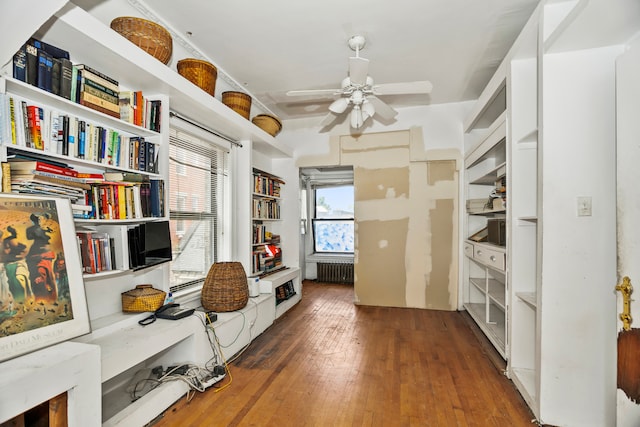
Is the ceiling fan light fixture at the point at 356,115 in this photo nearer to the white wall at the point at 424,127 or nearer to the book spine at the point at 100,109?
the white wall at the point at 424,127

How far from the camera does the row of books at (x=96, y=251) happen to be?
181 centimetres

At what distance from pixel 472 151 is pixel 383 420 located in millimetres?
3098

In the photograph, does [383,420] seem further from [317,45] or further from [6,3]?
[317,45]

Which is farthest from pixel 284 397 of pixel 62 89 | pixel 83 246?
pixel 62 89

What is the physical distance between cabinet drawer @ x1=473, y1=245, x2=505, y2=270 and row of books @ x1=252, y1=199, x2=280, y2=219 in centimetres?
260

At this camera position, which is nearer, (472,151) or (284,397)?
(284,397)

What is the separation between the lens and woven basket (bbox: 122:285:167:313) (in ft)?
7.06

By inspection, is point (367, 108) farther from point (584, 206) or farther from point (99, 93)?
point (99, 93)

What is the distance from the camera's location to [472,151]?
3.76 m

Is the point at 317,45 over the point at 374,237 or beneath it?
over

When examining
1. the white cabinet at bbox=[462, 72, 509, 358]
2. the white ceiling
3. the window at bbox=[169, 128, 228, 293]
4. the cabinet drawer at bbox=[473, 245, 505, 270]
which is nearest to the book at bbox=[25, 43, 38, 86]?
the white ceiling

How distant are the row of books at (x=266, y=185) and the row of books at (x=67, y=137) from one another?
171 cm

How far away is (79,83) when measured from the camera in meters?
1.80

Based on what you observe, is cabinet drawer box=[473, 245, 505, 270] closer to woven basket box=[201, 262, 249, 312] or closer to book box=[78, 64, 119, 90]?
woven basket box=[201, 262, 249, 312]
